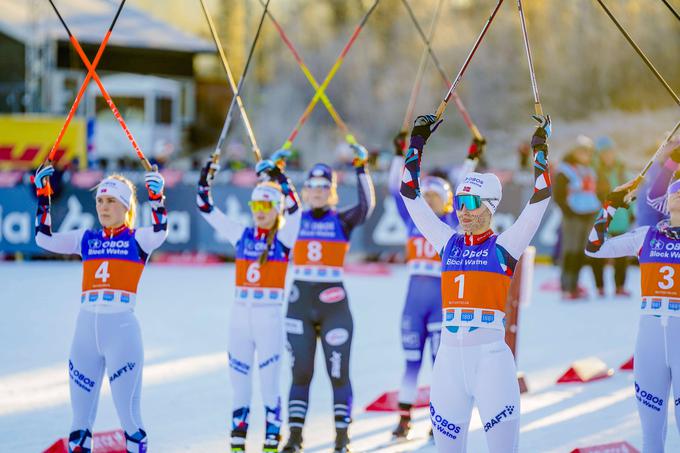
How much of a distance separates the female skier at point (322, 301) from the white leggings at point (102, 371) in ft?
4.19

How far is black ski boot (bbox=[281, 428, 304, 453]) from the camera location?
6855mm

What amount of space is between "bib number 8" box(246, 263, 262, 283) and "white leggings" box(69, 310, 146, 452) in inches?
37.9

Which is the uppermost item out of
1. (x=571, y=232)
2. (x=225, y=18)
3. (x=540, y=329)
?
(x=225, y=18)

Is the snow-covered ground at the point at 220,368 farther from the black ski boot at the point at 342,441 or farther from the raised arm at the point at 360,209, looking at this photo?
the raised arm at the point at 360,209

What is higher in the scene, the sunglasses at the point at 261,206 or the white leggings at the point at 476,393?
the sunglasses at the point at 261,206

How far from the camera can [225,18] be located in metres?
52.7

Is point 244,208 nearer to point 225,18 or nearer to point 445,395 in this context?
point 445,395

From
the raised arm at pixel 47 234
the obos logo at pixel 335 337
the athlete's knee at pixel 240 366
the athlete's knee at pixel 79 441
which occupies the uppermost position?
the raised arm at pixel 47 234

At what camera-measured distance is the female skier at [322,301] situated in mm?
6977

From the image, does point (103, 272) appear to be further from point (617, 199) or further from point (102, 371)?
point (617, 199)

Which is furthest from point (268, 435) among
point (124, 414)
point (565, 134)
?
point (565, 134)

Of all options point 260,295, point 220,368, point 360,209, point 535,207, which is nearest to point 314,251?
point 360,209

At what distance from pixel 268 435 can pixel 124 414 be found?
3.24 feet

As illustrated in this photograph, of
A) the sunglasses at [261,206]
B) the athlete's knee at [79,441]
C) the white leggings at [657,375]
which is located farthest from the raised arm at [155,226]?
the white leggings at [657,375]
